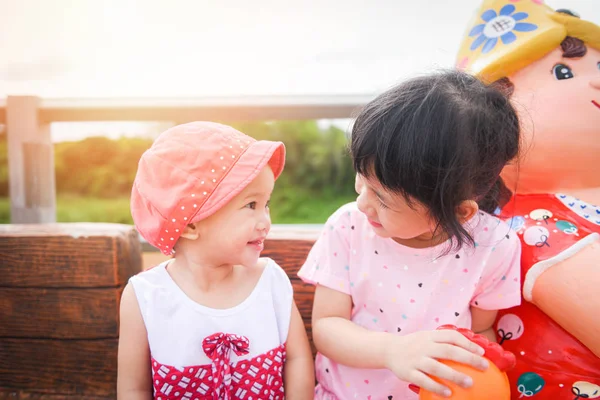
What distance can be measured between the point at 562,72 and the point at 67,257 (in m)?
1.72

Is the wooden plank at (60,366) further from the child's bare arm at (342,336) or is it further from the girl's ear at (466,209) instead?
the girl's ear at (466,209)

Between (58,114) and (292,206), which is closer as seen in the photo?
(58,114)

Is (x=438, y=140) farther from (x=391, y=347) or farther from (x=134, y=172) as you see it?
(x=134, y=172)

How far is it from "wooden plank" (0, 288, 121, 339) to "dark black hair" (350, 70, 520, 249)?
1.06 m

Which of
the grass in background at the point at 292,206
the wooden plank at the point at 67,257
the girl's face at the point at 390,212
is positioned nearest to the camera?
the girl's face at the point at 390,212

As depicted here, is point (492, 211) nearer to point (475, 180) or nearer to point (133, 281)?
point (475, 180)

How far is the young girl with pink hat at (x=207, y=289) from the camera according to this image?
4.24 ft

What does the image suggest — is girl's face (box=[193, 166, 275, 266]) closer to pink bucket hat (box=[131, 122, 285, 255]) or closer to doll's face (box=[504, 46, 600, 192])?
pink bucket hat (box=[131, 122, 285, 255])

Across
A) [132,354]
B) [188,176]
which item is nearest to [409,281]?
[188,176]

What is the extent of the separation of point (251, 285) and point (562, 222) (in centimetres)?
94

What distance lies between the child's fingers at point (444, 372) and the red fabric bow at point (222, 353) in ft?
1.71

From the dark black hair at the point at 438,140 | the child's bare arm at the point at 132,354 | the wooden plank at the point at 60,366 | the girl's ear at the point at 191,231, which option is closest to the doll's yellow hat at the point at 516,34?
the dark black hair at the point at 438,140

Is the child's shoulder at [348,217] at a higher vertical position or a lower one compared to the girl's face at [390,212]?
lower

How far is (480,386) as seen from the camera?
3.47 feet
